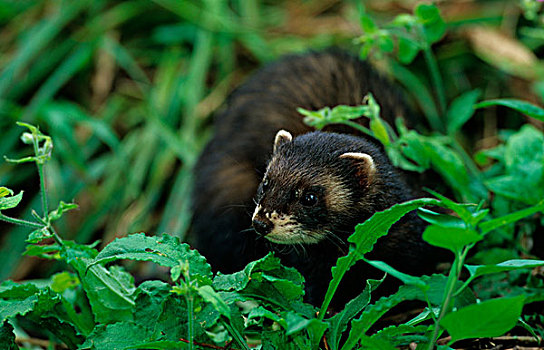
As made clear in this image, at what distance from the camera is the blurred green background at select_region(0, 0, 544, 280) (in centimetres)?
374

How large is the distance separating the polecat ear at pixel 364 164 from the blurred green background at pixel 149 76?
64.7 inches

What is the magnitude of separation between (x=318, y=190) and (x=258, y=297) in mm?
450

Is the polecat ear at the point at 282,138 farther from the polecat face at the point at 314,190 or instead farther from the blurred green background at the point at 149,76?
the blurred green background at the point at 149,76

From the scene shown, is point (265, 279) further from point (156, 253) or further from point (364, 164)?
point (364, 164)

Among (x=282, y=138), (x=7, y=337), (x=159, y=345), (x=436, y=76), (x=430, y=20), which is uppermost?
(x=430, y=20)

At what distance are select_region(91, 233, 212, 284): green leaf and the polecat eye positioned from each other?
0.43 metres

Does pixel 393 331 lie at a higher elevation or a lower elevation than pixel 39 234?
lower

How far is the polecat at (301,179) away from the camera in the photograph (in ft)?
6.25

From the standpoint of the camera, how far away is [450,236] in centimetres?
124

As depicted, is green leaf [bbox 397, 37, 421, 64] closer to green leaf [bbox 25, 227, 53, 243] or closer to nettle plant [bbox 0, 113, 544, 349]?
nettle plant [bbox 0, 113, 544, 349]

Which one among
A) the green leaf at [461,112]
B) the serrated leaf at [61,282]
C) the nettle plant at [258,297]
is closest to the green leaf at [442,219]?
the nettle plant at [258,297]

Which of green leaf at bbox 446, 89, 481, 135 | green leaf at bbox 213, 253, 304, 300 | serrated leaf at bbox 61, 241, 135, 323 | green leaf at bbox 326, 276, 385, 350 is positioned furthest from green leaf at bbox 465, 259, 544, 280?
green leaf at bbox 446, 89, 481, 135

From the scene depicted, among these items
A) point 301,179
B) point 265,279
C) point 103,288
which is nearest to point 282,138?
point 301,179

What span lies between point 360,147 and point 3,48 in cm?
317
